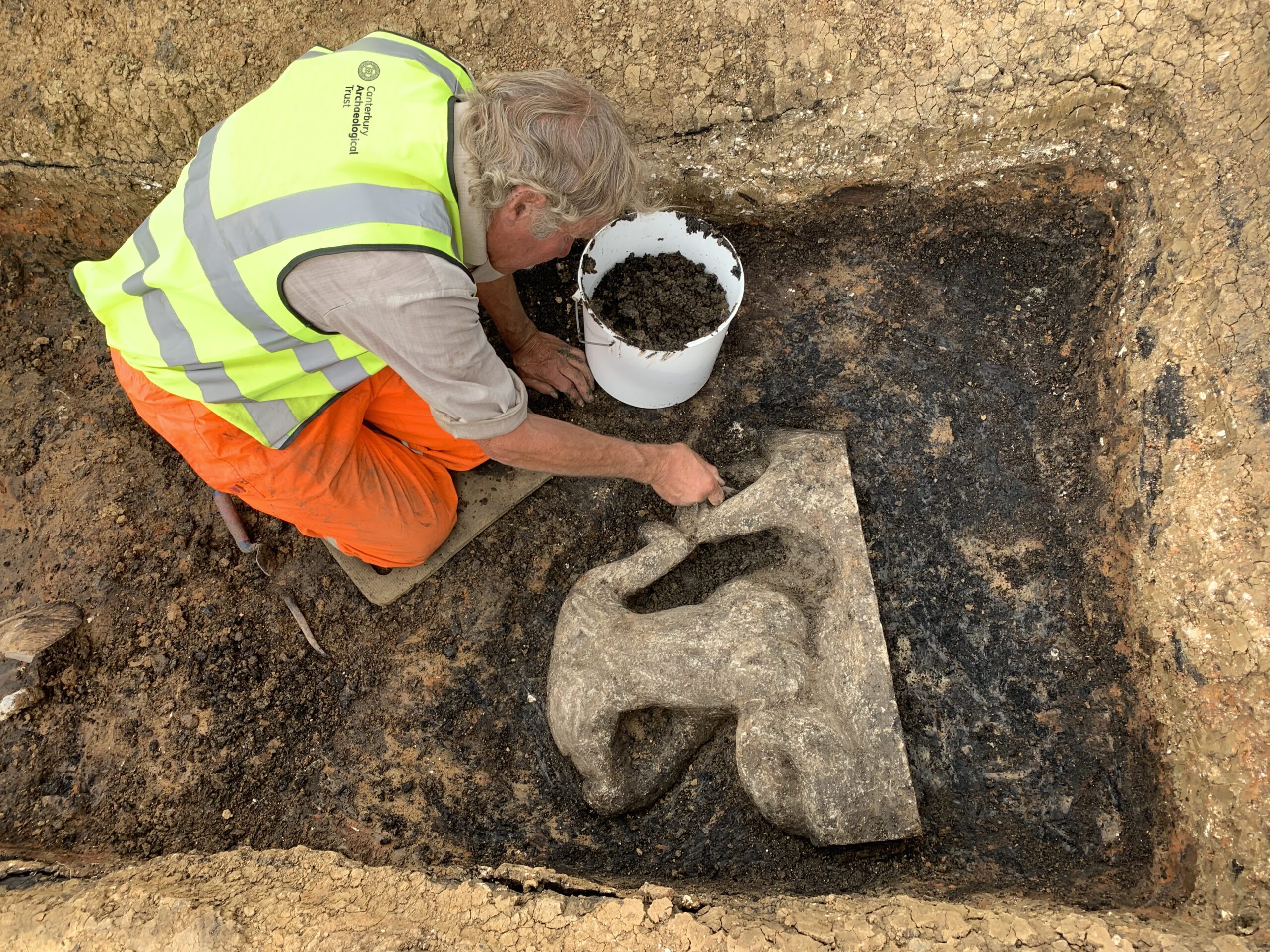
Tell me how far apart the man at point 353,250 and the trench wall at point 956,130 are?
2.80 feet

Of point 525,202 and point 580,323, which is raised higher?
point 525,202

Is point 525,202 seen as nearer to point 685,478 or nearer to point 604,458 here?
point 604,458

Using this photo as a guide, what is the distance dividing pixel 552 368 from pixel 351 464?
29.9 inches

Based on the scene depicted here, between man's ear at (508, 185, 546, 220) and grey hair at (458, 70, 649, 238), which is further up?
grey hair at (458, 70, 649, 238)

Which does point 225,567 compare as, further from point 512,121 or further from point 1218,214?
point 1218,214

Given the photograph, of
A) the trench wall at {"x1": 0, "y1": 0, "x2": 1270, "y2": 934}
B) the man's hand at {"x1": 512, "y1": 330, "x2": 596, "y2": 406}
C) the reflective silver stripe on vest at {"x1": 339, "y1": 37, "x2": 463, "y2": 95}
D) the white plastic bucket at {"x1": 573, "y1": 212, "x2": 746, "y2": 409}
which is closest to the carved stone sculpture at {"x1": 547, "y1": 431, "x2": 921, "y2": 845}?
the white plastic bucket at {"x1": 573, "y1": 212, "x2": 746, "y2": 409}

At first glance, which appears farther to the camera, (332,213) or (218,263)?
(218,263)

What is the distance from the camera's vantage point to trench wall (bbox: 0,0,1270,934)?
1.96 metres

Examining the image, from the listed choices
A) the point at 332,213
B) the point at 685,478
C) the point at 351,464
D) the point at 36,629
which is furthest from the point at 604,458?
the point at 36,629

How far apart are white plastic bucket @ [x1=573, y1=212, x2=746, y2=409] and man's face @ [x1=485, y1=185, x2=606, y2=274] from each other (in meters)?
0.30

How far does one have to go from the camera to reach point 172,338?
1810 mm

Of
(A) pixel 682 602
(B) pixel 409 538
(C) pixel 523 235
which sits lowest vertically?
(B) pixel 409 538

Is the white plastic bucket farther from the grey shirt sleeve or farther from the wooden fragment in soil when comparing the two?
the wooden fragment in soil

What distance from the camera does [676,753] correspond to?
2168mm
